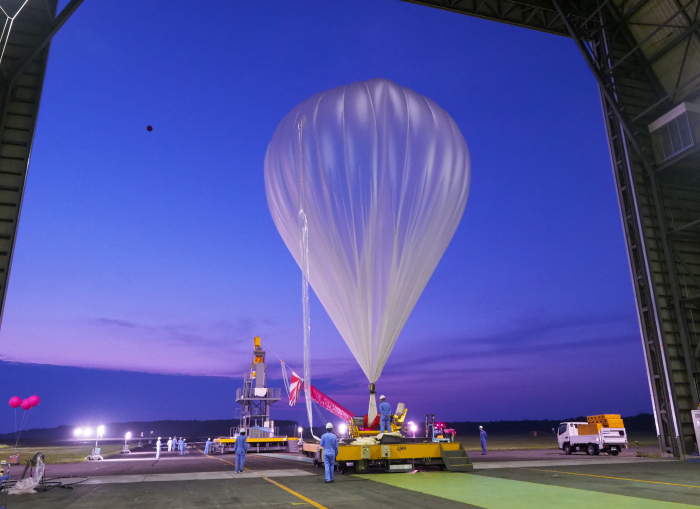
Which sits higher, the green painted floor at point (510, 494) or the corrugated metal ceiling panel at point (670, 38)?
the corrugated metal ceiling panel at point (670, 38)

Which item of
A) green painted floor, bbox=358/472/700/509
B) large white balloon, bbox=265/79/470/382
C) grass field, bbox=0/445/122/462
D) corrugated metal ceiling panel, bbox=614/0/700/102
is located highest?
corrugated metal ceiling panel, bbox=614/0/700/102

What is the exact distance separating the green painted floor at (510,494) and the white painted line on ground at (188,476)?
333 cm

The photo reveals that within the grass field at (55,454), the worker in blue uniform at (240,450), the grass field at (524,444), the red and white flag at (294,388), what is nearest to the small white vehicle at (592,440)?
the grass field at (524,444)

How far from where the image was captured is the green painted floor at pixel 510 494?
29.8 ft

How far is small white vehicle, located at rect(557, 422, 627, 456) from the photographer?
23.0m

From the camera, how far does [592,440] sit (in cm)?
2352

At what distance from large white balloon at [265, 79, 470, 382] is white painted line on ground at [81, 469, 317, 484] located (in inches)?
185

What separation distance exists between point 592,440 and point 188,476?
18.6 meters

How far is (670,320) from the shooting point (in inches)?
888

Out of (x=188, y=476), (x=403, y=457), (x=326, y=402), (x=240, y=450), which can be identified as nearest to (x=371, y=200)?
(x=403, y=457)

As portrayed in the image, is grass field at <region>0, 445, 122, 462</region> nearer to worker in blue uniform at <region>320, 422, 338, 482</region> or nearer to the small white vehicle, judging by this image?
worker in blue uniform at <region>320, 422, 338, 482</region>

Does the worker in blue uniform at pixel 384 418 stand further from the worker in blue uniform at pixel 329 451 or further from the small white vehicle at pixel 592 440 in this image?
the small white vehicle at pixel 592 440

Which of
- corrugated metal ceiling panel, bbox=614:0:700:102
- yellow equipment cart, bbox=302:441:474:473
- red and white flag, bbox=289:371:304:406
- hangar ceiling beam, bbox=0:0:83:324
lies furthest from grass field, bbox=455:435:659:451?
hangar ceiling beam, bbox=0:0:83:324

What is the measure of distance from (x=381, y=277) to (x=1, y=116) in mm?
14321
